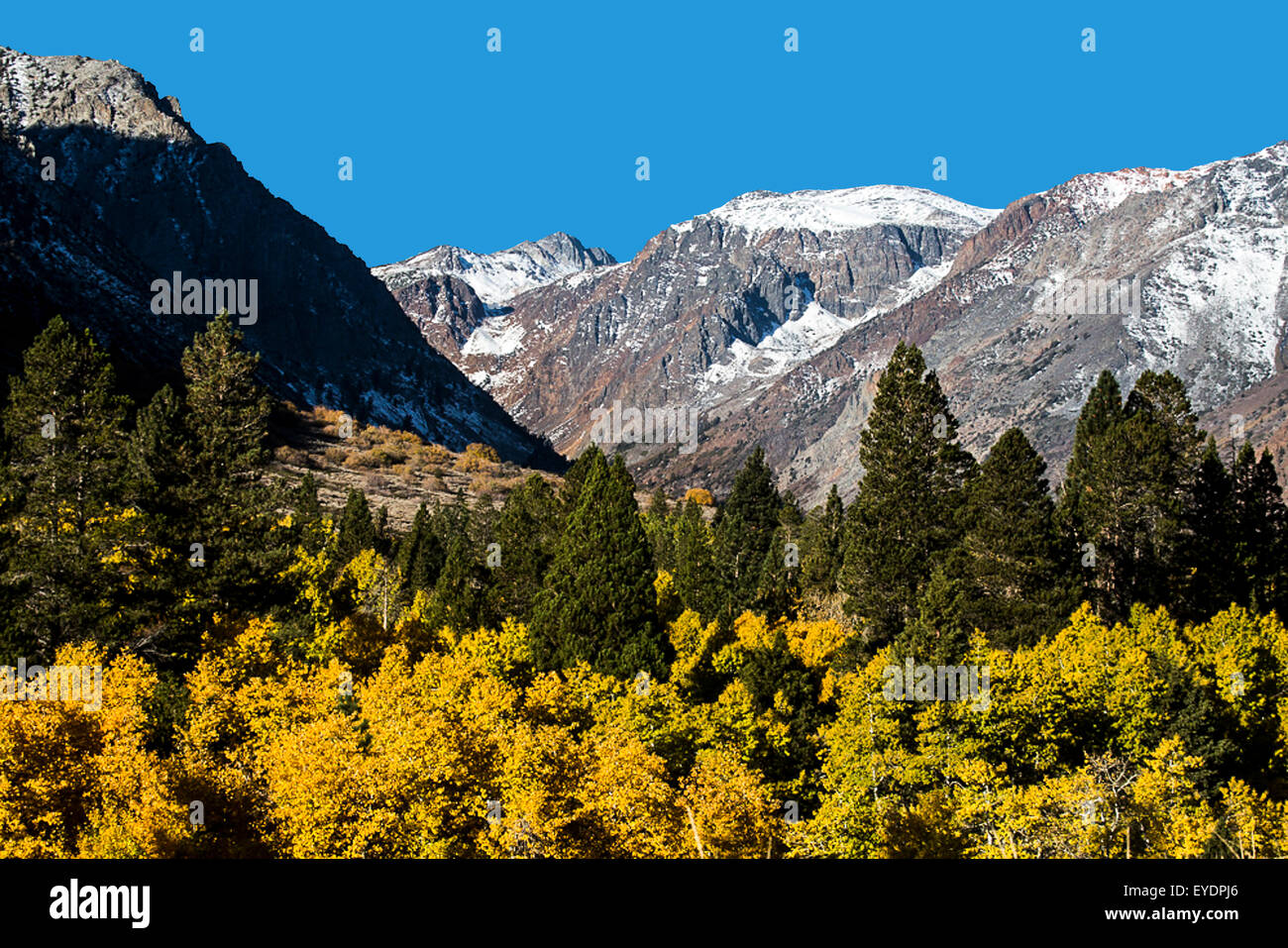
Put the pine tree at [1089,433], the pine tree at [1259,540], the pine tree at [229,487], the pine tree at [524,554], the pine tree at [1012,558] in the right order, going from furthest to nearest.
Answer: the pine tree at [1089,433] < the pine tree at [1259,540] < the pine tree at [524,554] < the pine tree at [1012,558] < the pine tree at [229,487]

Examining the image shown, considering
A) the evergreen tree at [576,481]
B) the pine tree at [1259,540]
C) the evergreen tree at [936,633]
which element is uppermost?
the evergreen tree at [576,481]

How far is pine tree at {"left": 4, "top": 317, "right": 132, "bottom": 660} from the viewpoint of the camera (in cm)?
3688

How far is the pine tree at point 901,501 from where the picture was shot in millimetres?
49812

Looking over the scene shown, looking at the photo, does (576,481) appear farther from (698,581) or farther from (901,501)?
(901,501)

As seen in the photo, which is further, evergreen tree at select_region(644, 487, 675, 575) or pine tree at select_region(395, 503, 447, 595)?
evergreen tree at select_region(644, 487, 675, 575)

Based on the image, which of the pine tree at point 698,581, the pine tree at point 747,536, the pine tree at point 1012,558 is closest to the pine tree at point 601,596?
the pine tree at point 1012,558

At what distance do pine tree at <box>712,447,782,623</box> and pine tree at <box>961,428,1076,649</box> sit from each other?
23.3m

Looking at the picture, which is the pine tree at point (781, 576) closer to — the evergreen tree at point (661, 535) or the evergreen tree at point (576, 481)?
the evergreen tree at point (661, 535)

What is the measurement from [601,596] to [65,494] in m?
21.6

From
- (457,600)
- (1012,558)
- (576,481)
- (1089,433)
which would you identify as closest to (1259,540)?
(1089,433)

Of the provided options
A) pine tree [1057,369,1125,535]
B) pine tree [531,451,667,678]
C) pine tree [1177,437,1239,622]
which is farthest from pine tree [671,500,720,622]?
pine tree [1177,437,1239,622]

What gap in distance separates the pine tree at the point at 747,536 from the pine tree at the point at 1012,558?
76.6 feet

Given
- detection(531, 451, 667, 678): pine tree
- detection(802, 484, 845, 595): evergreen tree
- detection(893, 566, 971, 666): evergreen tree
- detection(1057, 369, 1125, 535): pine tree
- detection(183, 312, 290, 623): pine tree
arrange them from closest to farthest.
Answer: detection(893, 566, 971, 666): evergreen tree, detection(183, 312, 290, 623): pine tree, detection(531, 451, 667, 678): pine tree, detection(1057, 369, 1125, 535): pine tree, detection(802, 484, 845, 595): evergreen tree

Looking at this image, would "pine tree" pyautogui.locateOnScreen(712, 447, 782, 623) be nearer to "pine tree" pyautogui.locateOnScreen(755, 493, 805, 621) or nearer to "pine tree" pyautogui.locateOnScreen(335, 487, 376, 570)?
"pine tree" pyautogui.locateOnScreen(755, 493, 805, 621)
